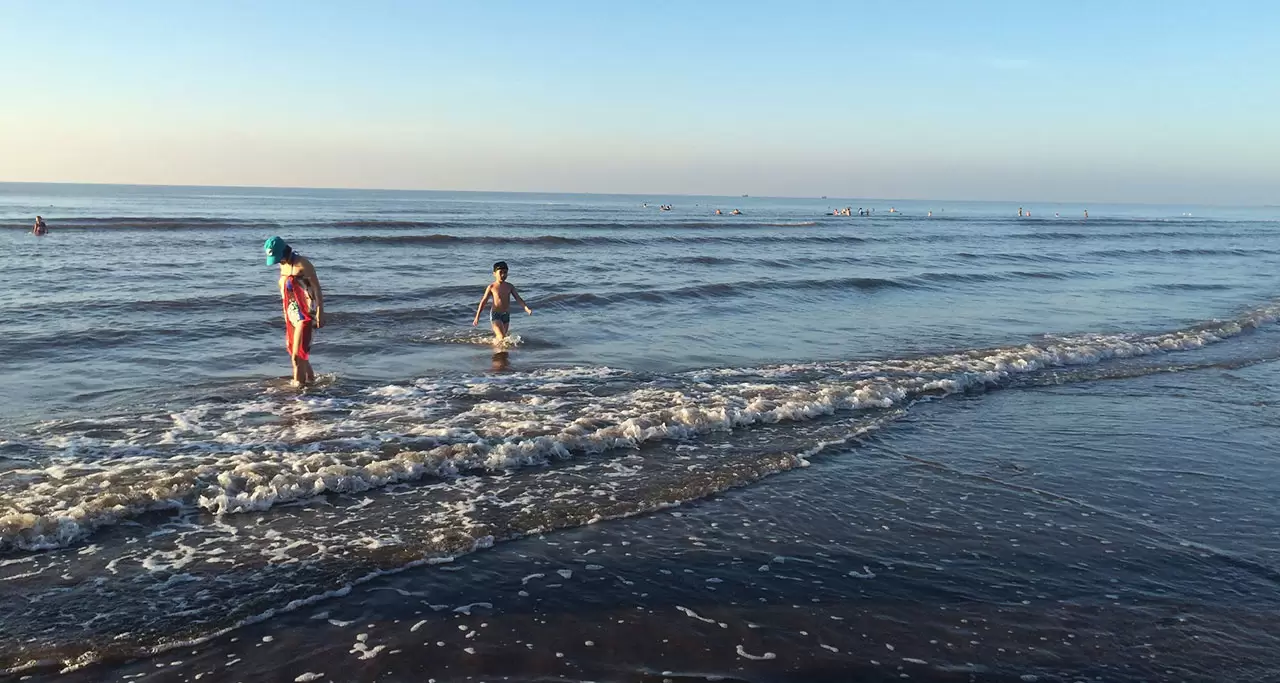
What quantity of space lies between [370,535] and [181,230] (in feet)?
116

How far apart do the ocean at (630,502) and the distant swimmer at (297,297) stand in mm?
572

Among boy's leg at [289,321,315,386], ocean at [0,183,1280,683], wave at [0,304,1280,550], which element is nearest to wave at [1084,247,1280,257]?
ocean at [0,183,1280,683]

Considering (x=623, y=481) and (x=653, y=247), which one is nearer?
(x=623, y=481)

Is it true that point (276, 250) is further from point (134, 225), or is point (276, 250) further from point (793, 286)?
point (134, 225)

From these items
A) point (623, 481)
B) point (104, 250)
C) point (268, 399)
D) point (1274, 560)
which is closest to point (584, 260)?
point (104, 250)

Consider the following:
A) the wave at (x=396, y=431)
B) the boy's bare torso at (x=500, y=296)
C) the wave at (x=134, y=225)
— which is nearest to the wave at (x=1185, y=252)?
the wave at (x=396, y=431)

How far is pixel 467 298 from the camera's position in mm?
18969

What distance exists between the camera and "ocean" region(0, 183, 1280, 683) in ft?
14.0

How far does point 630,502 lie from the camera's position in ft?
20.7

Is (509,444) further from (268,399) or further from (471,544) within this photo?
(268,399)

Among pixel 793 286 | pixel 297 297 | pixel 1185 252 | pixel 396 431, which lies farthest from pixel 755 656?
pixel 1185 252

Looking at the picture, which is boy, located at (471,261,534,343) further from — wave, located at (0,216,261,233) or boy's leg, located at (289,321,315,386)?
wave, located at (0,216,261,233)

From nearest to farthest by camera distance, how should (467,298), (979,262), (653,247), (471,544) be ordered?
1. (471,544)
2. (467,298)
3. (979,262)
4. (653,247)

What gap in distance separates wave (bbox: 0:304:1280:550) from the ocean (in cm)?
4
